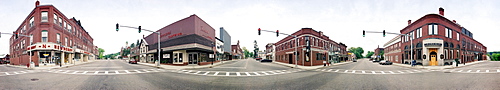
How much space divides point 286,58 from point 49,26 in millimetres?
43414

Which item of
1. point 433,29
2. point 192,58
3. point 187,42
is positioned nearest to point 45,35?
point 187,42

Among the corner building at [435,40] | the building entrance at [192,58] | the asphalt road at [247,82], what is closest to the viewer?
the asphalt road at [247,82]

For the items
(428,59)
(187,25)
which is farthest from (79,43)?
(428,59)

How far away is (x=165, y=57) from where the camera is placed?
114ft

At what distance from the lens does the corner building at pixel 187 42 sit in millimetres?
31797

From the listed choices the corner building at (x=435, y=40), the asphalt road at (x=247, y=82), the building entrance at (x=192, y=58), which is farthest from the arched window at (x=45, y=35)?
the corner building at (x=435, y=40)

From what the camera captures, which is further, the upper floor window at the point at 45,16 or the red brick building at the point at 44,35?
the upper floor window at the point at 45,16

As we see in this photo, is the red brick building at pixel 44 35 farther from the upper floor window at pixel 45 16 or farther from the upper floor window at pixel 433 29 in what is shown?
the upper floor window at pixel 433 29

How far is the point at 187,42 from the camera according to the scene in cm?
3212

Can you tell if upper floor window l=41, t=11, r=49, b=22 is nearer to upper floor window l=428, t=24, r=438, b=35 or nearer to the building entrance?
the building entrance

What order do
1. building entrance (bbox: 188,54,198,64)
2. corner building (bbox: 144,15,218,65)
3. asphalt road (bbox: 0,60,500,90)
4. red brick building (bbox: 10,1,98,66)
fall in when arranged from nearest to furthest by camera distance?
asphalt road (bbox: 0,60,500,90) → corner building (bbox: 144,15,218,65) → red brick building (bbox: 10,1,98,66) → building entrance (bbox: 188,54,198,64)

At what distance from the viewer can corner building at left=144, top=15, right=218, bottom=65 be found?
31.8 m

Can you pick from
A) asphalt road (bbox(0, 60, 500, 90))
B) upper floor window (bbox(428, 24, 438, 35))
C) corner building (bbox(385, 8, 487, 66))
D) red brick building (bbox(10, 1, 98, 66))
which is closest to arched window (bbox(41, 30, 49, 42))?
red brick building (bbox(10, 1, 98, 66))

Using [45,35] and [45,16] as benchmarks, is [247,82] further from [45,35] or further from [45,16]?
[45,16]
